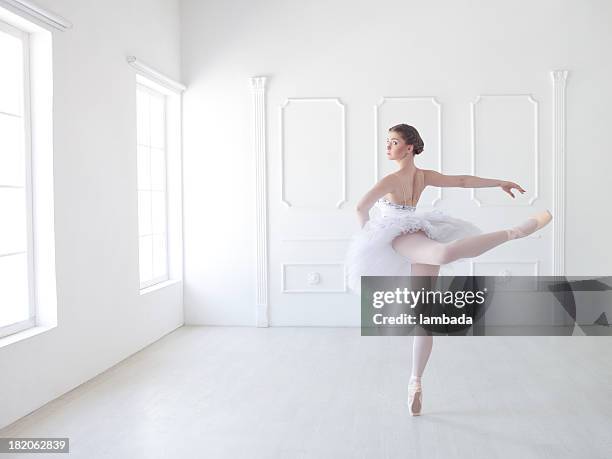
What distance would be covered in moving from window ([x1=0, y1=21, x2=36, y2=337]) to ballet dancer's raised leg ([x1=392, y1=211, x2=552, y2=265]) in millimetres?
2305

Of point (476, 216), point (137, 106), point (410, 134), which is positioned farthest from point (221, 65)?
point (410, 134)

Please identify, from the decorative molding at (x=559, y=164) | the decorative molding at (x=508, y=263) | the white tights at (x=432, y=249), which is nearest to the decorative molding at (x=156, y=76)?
the white tights at (x=432, y=249)

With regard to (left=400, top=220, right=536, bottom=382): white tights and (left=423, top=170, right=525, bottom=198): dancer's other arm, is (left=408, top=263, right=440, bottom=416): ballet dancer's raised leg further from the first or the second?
(left=423, top=170, right=525, bottom=198): dancer's other arm

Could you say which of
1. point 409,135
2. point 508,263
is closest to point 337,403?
point 409,135

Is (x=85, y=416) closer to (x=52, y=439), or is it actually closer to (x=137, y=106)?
(x=52, y=439)

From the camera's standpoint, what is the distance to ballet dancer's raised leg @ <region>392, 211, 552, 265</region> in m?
3.33

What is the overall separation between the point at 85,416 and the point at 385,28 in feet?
14.7

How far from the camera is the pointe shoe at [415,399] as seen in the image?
3.75 meters

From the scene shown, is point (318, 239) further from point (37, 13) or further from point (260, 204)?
point (37, 13)

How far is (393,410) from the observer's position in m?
3.89

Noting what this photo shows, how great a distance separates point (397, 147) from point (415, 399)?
4.67ft

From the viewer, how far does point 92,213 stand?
15.4 feet

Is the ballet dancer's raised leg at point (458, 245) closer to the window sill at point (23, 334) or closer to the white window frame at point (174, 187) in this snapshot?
the window sill at point (23, 334)

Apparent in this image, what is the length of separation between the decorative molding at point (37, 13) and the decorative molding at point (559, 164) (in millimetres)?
4391
